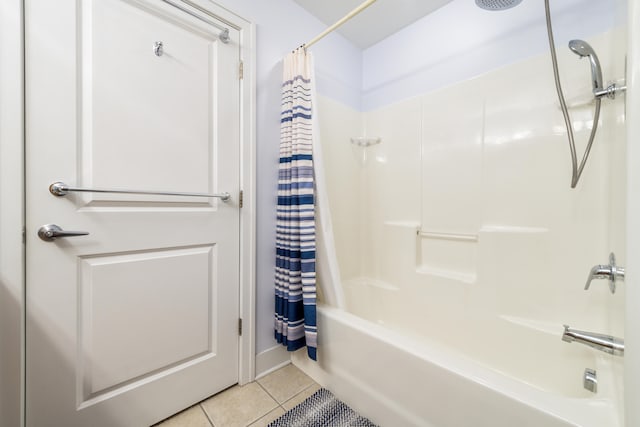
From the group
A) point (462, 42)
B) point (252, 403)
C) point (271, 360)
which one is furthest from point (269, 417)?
point (462, 42)

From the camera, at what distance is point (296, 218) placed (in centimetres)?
132

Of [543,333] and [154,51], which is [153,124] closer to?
[154,51]

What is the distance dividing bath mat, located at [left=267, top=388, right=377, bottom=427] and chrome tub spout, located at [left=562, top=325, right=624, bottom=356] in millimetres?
839

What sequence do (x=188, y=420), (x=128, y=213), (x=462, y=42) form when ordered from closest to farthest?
(x=128, y=213)
(x=188, y=420)
(x=462, y=42)

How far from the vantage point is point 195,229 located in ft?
3.86

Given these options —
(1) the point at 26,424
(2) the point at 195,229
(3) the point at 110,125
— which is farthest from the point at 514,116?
(1) the point at 26,424

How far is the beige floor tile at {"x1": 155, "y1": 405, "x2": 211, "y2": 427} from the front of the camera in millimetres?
1088

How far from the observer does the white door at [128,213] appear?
855 mm

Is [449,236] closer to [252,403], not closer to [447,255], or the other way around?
[447,255]

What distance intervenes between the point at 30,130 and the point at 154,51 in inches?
21.3

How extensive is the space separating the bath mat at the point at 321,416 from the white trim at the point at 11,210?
93cm

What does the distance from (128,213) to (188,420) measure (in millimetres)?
959

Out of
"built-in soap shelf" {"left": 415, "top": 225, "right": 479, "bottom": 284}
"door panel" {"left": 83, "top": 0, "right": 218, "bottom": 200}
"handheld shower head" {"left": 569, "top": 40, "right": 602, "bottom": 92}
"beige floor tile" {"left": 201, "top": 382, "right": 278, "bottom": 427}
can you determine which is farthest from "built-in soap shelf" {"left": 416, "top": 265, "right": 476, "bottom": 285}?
"door panel" {"left": 83, "top": 0, "right": 218, "bottom": 200}

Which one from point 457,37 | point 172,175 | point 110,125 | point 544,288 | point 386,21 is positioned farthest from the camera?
point 386,21
